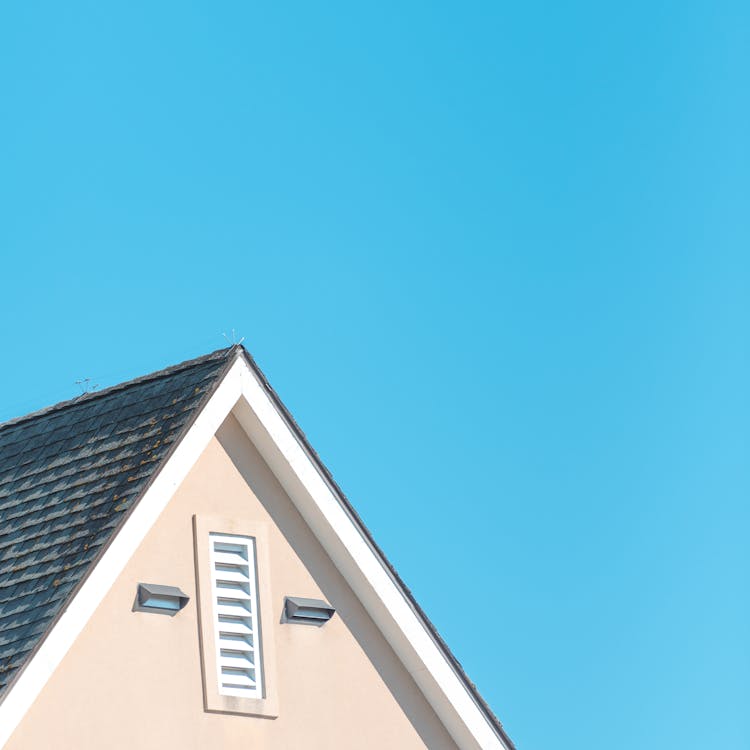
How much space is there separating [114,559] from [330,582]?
8.41 ft

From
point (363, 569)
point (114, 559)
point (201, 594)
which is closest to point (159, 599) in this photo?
point (201, 594)

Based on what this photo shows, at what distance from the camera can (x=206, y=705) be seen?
1905 cm

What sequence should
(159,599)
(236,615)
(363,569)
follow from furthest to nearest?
1. (363,569)
2. (236,615)
3. (159,599)

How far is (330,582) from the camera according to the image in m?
20.5

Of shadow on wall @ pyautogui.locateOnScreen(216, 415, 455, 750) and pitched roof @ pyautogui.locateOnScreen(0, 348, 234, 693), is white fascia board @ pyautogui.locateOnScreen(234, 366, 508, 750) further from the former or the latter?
pitched roof @ pyautogui.locateOnScreen(0, 348, 234, 693)

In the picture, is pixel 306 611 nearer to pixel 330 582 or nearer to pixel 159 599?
pixel 330 582

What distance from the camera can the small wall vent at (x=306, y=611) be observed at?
20.0 metres

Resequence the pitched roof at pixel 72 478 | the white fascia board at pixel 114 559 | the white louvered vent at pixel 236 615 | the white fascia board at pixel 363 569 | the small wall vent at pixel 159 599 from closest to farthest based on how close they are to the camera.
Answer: the white fascia board at pixel 114 559
the pitched roof at pixel 72 478
the small wall vent at pixel 159 599
the white louvered vent at pixel 236 615
the white fascia board at pixel 363 569

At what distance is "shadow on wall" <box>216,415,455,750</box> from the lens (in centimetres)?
2027

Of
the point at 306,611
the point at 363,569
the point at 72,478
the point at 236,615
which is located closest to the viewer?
the point at 236,615

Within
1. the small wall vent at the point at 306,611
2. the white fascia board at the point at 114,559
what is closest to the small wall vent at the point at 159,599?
the white fascia board at the point at 114,559

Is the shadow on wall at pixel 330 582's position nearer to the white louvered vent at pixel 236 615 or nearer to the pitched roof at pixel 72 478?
the white louvered vent at pixel 236 615

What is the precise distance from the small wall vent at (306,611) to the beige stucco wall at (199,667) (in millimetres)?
76

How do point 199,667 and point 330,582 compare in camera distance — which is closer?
point 199,667
